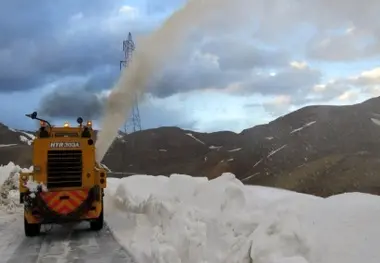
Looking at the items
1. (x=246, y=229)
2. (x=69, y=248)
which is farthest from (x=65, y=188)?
(x=246, y=229)

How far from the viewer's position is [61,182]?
41.5 feet

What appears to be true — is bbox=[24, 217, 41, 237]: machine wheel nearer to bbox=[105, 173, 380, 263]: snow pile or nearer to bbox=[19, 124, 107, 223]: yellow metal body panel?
bbox=[19, 124, 107, 223]: yellow metal body panel

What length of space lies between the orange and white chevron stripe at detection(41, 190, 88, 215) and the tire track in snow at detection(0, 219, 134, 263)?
723mm

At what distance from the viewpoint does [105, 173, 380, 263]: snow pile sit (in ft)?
21.2

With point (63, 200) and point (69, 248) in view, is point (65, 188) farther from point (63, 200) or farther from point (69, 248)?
point (69, 248)

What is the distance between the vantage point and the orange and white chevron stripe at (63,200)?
12305mm

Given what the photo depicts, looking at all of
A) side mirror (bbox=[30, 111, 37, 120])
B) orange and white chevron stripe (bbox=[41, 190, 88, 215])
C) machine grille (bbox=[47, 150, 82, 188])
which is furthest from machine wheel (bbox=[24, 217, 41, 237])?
side mirror (bbox=[30, 111, 37, 120])

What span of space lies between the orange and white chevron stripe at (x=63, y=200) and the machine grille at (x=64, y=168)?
11.3 inches

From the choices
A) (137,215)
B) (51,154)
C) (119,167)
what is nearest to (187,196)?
(137,215)

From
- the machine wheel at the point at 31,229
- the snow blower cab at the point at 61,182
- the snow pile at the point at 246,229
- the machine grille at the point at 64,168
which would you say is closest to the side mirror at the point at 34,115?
the snow blower cab at the point at 61,182

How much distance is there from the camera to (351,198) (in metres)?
9.71

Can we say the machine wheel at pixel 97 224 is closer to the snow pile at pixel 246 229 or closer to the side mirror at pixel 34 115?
the snow pile at pixel 246 229

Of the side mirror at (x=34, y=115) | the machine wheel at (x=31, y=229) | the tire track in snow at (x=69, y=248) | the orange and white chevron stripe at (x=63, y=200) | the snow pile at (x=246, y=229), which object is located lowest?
the tire track in snow at (x=69, y=248)

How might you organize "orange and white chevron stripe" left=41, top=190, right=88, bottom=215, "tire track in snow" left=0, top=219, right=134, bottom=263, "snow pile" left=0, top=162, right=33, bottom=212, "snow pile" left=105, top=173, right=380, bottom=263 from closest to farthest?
"snow pile" left=105, top=173, right=380, bottom=263 → "tire track in snow" left=0, top=219, right=134, bottom=263 → "orange and white chevron stripe" left=41, top=190, right=88, bottom=215 → "snow pile" left=0, top=162, right=33, bottom=212
